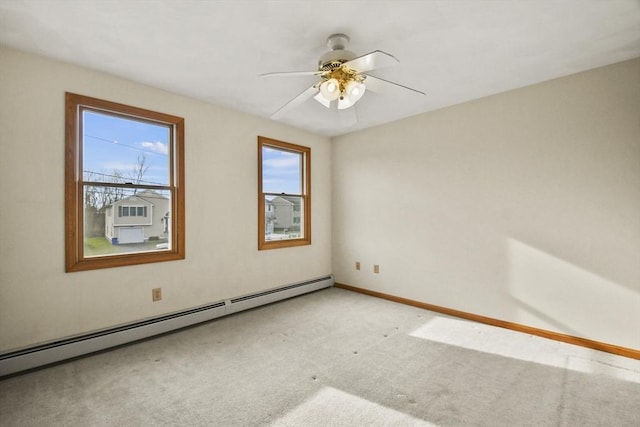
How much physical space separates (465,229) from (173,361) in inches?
126

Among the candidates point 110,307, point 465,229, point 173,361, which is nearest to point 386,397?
point 173,361

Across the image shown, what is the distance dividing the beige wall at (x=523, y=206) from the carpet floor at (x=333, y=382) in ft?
1.44

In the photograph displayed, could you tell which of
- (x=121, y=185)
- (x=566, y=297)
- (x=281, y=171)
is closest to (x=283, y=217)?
(x=281, y=171)

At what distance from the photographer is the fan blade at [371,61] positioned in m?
1.83

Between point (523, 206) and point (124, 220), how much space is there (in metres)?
3.95

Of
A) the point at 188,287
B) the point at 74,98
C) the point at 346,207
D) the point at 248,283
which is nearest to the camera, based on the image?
the point at 74,98

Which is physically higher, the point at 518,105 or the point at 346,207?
the point at 518,105

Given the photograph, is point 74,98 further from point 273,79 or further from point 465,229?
Result: point 465,229

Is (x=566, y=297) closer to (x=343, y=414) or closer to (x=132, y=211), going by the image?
(x=343, y=414)

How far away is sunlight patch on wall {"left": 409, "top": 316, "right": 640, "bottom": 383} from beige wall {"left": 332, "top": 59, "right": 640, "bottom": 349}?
179 mm

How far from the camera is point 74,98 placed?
2549 mm

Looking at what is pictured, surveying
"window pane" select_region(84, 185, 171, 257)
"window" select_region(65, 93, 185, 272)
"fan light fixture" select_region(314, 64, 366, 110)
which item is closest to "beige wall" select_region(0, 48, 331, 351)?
"window" select_region(65, 93, 185, 272)

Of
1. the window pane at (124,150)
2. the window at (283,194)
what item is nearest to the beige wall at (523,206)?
the window at (283,194)

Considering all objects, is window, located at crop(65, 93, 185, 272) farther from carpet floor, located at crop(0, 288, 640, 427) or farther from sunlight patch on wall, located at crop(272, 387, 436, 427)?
sunlight patch on wall, located at crop(272, 387, 436, 427)
